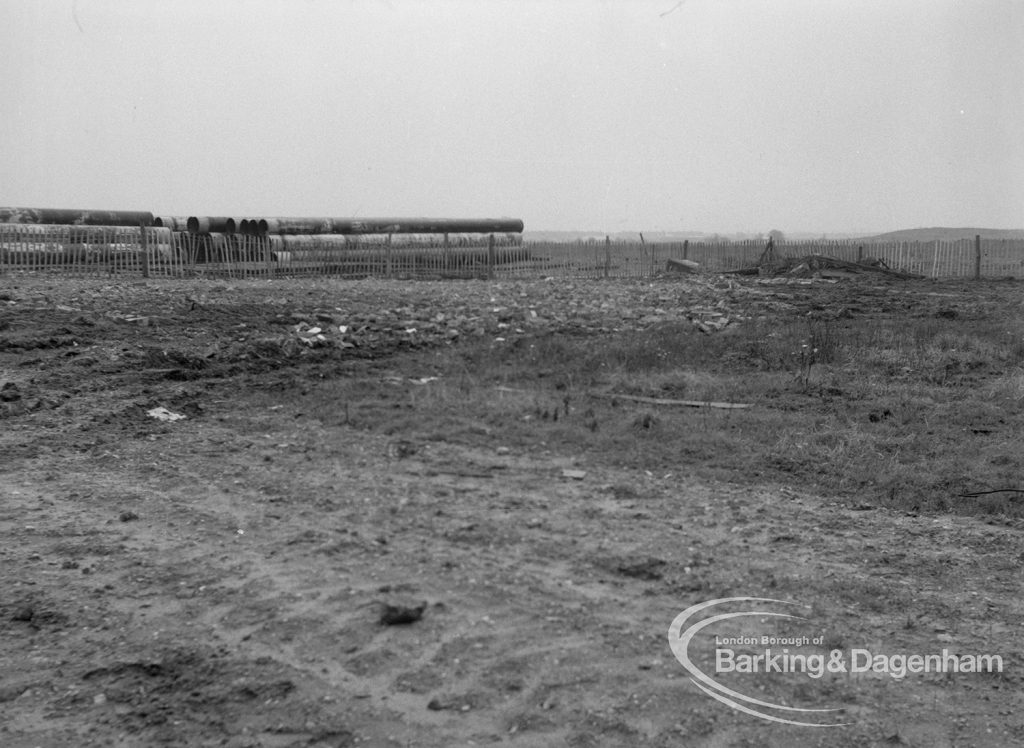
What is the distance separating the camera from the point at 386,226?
27.3 metres

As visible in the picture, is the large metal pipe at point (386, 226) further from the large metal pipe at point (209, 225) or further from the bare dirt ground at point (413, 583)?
the bare dirt ground at point (413, 583)

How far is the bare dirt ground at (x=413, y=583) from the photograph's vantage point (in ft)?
9.64

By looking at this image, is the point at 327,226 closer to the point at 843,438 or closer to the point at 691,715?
the point at 843,438

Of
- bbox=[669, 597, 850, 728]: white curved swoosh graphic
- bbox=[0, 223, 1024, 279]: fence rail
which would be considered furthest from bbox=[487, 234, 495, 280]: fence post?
bbox=[669, 597, 850, 728]: white curved swoosh graphic

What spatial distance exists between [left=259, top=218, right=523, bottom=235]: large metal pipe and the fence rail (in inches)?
33.8

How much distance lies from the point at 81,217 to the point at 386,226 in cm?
813

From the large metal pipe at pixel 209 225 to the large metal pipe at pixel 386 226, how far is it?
796 millimetres

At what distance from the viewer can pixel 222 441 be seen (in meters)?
6.43

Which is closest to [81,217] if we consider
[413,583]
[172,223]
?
[172,223]

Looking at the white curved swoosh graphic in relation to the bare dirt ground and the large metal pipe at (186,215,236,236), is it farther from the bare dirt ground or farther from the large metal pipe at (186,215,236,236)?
the large metal pipe at (186,215,236,236)

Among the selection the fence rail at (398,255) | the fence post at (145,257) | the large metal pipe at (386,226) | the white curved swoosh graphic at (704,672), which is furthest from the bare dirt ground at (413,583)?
the large metal pipe at (386,226)

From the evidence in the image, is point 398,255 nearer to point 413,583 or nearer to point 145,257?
point 145,257

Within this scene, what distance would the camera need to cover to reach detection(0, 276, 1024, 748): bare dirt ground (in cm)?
294

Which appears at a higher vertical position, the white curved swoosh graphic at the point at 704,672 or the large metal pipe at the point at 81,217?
the large metal pipe at the point at 81,217
